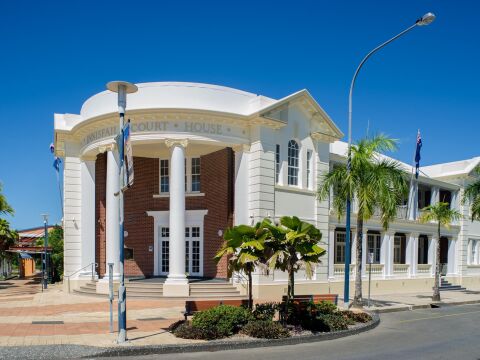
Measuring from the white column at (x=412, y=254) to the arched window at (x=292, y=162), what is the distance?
473 inches

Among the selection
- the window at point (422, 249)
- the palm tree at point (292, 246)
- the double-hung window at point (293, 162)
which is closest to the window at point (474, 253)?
the window at point (422, 249)

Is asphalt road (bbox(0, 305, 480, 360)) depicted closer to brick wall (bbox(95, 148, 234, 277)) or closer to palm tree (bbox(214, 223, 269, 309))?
palm tree (bbox(214, 223, 269, 309))

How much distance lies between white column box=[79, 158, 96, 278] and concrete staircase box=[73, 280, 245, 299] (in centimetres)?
265

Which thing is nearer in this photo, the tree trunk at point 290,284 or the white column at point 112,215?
the tree trunk at point 290,284

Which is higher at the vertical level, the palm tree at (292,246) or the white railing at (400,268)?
the palm tree at (292,246)

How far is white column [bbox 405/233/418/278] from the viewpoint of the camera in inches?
1283

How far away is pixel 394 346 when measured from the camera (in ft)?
41.7

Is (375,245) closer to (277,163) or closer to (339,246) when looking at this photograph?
(339,246)

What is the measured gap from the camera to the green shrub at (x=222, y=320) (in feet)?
40.2

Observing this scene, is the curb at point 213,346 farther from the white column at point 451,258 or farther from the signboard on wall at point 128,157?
the white column at point 451,258

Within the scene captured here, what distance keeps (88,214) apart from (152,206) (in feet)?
11.0

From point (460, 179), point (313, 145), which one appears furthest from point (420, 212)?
point (313, 145)

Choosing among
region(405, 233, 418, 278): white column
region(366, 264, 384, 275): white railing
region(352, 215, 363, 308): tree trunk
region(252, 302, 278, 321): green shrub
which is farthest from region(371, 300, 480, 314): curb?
region(252, 302, 278, 321): green shrub

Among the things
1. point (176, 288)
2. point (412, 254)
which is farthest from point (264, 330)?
point (412, 254)
